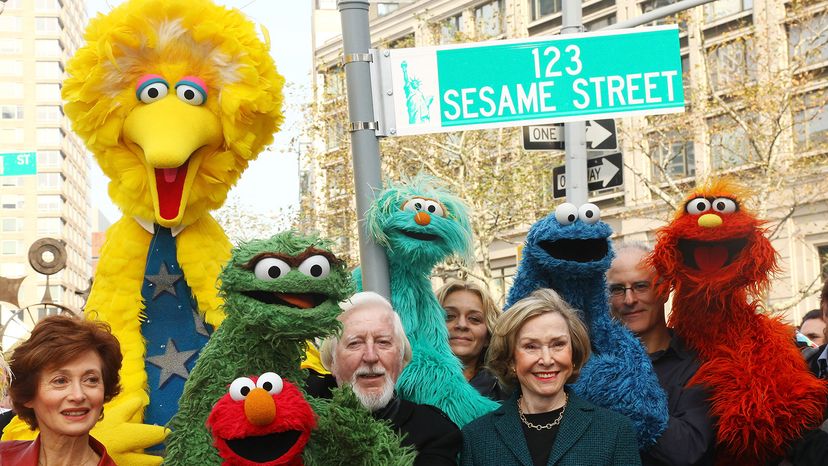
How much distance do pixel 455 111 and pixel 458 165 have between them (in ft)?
50.4

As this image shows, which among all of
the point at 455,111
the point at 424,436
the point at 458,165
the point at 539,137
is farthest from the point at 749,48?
the point at 424,436

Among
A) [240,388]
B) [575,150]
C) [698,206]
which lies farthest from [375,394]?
[575,150]

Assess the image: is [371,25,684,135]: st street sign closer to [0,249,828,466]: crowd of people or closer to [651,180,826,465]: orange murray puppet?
[651,180,826,465]: orange murray puppet

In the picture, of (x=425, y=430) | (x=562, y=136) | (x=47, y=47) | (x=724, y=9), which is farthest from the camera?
(x=47, y=47)

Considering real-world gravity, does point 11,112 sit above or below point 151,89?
above

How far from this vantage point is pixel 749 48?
17.4 meters

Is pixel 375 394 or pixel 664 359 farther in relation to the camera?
pixel 664 359

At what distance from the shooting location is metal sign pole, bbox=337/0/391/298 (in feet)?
12.8

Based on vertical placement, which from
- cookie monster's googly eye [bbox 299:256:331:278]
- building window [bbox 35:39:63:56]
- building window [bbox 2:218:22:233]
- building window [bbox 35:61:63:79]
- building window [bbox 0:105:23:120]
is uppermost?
building window [bbox 35:39:63:56]

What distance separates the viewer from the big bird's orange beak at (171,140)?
3844mm

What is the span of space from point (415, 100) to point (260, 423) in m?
1.82

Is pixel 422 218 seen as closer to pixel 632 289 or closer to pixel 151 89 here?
pixel 632 289

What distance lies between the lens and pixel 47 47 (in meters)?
86.1

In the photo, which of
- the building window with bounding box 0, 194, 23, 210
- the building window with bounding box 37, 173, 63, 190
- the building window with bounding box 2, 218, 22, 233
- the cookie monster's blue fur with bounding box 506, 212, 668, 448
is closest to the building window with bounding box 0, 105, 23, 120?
the building window with bounding box 37, 173, 63, 190
